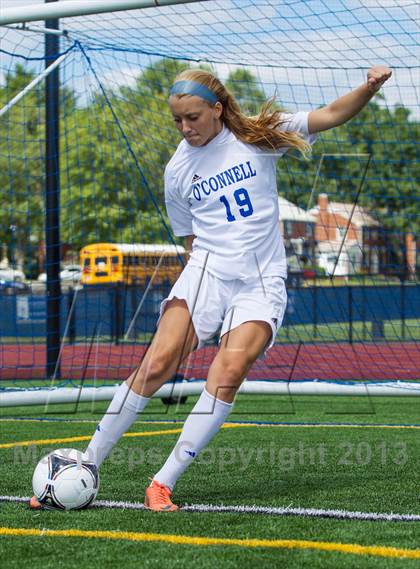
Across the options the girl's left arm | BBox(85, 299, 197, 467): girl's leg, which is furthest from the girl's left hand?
BBox(85, 299, 197, 467): girl's leg

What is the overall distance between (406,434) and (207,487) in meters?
2.69

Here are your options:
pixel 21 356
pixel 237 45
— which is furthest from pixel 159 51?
pixel 21 356

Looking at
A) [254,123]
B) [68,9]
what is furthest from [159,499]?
[68,9]

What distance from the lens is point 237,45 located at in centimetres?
809

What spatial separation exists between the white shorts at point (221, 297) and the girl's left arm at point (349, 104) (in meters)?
0.77

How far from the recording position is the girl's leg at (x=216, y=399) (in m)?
4.59

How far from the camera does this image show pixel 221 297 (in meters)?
4.86

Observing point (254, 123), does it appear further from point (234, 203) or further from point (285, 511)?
point (285, 511)

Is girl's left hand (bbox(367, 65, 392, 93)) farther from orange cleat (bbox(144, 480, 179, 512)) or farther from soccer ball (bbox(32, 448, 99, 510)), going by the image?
soccer ball (bbox(32, 448, 99, 510))

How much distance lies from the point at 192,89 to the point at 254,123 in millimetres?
356

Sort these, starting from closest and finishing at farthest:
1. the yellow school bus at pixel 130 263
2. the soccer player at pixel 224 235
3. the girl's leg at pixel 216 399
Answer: the girl's leg at pixel 216 399 → the soccer player at pixel 224 235 → the yellow school bus at pixel 130 263

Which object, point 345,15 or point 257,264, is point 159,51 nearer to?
point 345,15

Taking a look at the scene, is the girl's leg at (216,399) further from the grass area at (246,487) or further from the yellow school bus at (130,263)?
the yellow school bus at (130,263)

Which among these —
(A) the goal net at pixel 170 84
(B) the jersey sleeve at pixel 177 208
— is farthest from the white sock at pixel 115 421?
(A) the goal net at pixel 170 84
